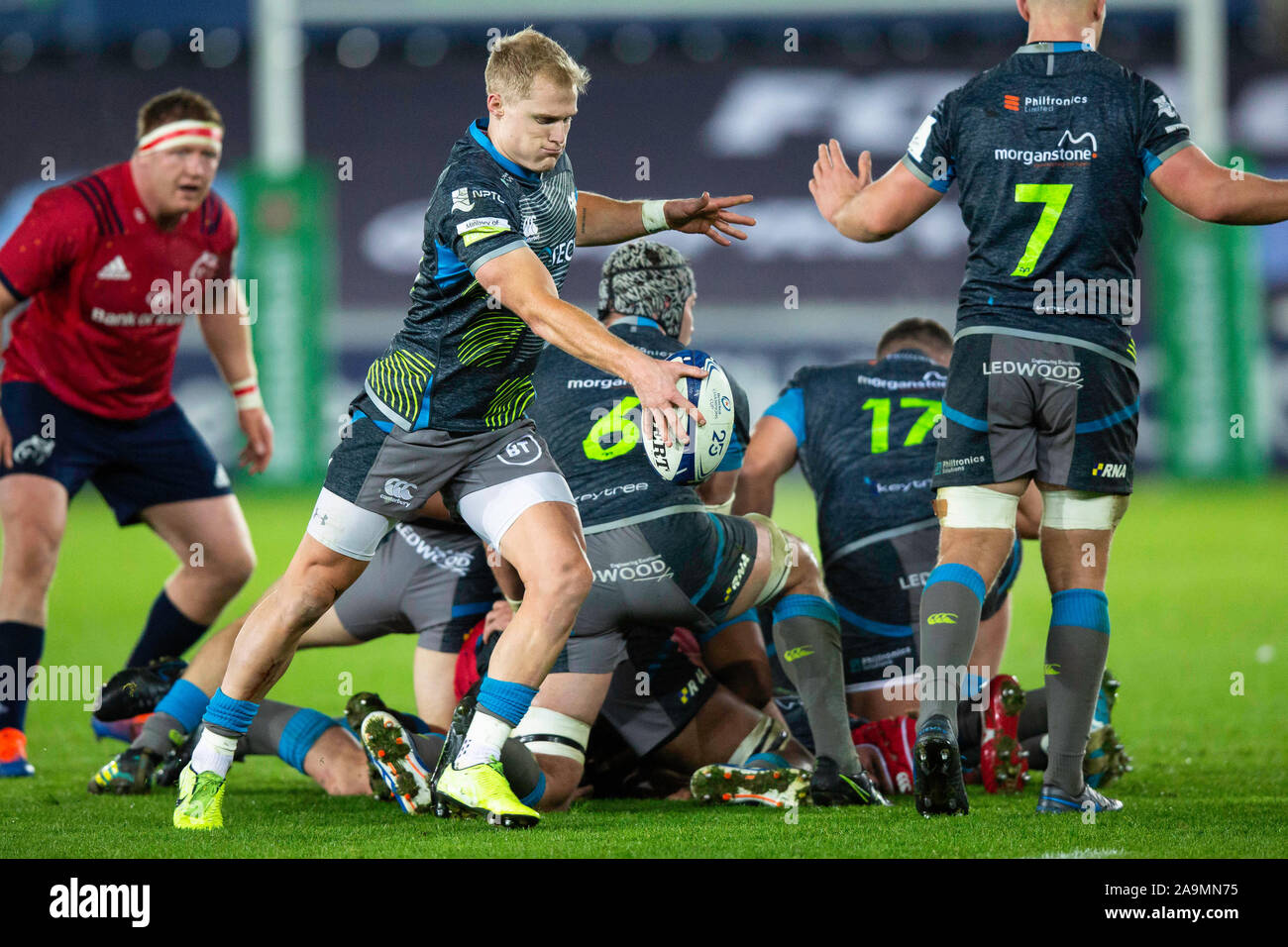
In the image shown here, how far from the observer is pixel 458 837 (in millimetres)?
3904

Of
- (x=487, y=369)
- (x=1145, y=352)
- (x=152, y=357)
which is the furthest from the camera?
(x=1145, y=352)

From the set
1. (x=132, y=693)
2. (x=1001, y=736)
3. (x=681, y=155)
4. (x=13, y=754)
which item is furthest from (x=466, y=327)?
(x=681, y=155)

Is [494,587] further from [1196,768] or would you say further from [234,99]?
[234,99]

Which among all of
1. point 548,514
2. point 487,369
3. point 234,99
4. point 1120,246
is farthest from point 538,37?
point 234,99

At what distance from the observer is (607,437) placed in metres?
4.81

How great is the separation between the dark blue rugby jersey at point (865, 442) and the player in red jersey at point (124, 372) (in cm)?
232

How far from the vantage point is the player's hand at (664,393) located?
11.6 ft

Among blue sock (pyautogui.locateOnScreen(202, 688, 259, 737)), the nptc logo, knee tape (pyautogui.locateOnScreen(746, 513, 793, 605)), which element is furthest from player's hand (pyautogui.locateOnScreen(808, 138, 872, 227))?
the nptc logo

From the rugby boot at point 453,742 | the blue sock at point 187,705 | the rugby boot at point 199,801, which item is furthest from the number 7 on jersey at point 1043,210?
the blue sock at point 187,705

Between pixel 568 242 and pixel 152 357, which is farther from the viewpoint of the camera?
pixel 152 357

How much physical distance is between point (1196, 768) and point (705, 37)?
17.3m

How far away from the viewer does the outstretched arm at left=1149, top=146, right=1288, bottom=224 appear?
13.3ft

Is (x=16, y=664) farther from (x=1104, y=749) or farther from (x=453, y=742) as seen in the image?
(x=1104, y=749)

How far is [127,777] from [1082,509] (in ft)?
9.94
